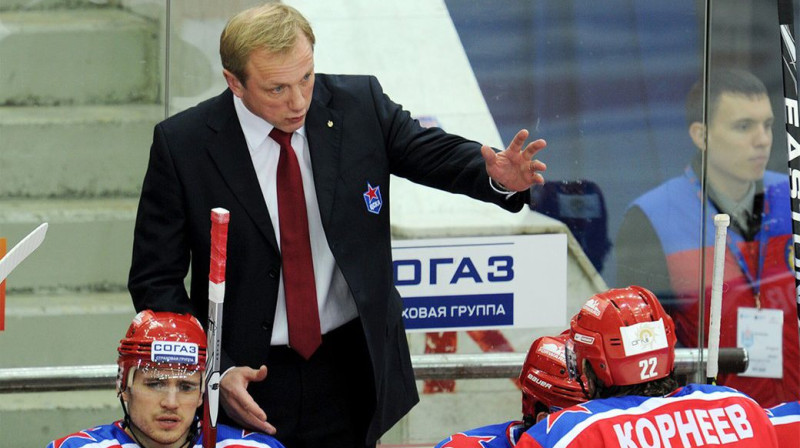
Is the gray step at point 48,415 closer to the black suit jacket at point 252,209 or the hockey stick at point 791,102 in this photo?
the black suit jacket at point 252,209

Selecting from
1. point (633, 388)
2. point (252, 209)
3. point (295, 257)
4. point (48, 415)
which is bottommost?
point (48, 415)

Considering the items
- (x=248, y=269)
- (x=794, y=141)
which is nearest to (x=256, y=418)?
(x=248, y=269)

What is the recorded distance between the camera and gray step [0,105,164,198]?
14.0ft

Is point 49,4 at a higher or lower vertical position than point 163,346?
higher

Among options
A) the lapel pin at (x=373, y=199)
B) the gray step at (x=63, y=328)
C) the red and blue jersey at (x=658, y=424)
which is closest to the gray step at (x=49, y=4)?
the gray step at (x=63, y=328)

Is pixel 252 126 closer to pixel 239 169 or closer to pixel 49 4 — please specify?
pixel 239 169

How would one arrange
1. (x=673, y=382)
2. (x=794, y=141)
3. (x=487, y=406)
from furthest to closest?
(x=487, y=406) → (x=794, y=141) → (x=673, y=382)

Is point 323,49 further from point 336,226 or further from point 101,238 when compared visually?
point 336,226

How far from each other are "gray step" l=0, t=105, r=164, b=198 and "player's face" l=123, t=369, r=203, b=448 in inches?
55.6

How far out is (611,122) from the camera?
4406 millimetres

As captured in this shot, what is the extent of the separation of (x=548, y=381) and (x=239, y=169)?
915mm

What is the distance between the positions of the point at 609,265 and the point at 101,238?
165cm

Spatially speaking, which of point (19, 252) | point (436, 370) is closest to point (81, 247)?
point (436, 370)

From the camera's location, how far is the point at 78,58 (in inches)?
168
